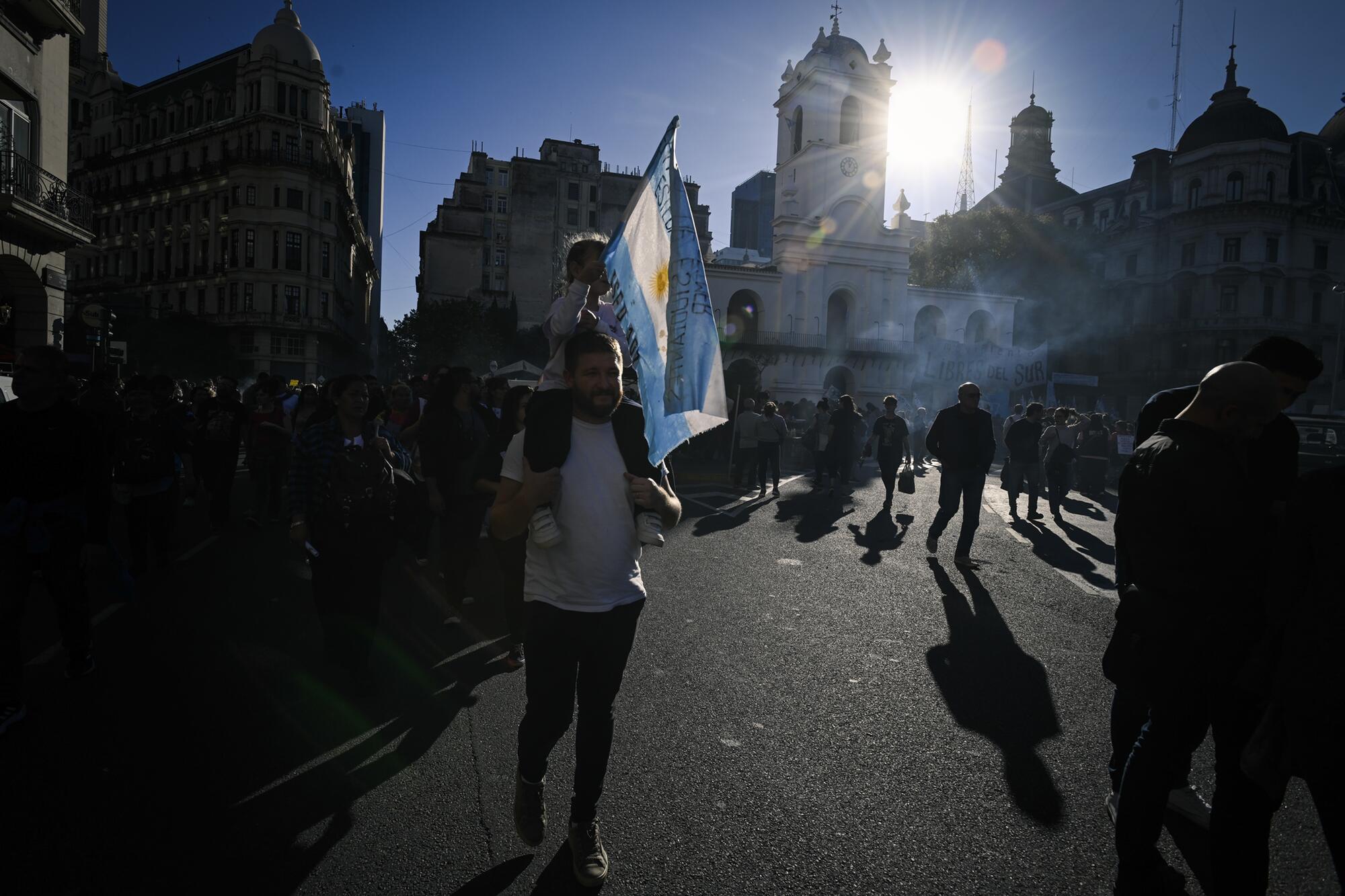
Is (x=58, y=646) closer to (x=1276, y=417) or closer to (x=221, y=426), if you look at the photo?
(x=221, y=426)

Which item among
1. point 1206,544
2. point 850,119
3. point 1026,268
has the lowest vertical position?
point 1206,544

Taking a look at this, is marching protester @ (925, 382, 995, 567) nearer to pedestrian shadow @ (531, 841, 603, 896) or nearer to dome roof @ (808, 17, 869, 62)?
pedestrian shadow @ (531, 841, 603, 896)

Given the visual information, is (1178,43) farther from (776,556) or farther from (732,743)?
(732,743)

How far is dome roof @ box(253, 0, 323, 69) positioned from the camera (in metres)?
52.4

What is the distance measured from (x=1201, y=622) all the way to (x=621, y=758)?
8.03ft

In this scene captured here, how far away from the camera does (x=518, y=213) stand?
70562 millimetres

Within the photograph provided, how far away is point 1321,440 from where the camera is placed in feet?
51.0

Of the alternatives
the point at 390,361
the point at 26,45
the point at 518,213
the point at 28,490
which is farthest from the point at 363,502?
the point at 390,361

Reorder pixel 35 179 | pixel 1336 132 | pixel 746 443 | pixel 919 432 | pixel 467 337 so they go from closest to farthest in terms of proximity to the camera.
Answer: pixel 746 443, pixel 35 179, pixel 919 432, pixel 467 337, pixel 1336 132

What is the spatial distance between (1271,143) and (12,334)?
64.6 metres

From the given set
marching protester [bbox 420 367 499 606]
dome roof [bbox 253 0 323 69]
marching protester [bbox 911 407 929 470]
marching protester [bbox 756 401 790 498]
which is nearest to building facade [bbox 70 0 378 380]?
dome roof [bbox 253 0 323 69]

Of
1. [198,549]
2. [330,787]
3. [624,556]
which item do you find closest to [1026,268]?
[198,549]

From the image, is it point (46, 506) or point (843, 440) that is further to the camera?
point (843, 440)

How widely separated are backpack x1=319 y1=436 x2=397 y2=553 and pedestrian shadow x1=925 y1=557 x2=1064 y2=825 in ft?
10.9
